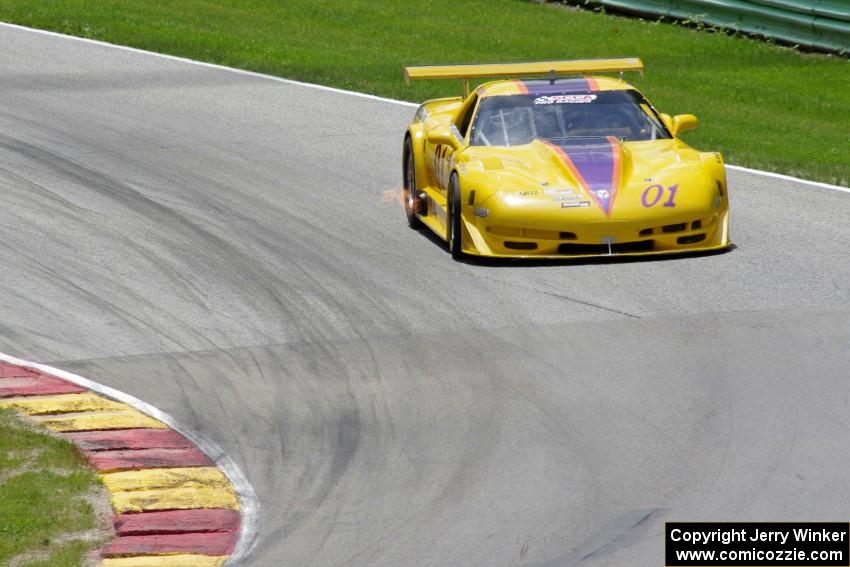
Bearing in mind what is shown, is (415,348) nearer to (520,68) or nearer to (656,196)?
(656,196)

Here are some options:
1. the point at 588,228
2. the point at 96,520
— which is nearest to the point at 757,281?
the point at 588,228

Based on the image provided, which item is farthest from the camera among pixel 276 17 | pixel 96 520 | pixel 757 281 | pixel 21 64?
pixel 276 17

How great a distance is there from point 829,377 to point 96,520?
13.1ft

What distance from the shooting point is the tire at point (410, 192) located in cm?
1266

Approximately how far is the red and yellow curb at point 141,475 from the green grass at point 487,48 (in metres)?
8.91

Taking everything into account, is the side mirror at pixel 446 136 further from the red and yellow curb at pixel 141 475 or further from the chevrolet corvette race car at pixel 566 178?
the red and yellow curb at pixel 141 475

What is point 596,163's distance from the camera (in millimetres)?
11406

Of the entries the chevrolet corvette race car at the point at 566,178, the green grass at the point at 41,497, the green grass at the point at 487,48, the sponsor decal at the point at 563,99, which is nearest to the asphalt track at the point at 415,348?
the chevrolet corvette race car at the point at 566,178

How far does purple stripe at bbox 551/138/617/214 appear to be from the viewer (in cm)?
1107

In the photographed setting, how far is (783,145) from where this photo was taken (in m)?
16.7

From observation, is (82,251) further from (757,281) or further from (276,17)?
(276,17)

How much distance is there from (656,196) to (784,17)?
38.1ft

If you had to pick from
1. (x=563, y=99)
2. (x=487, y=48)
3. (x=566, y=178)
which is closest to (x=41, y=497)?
(x=566, y=178)

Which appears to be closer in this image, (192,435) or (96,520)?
(96,520)
